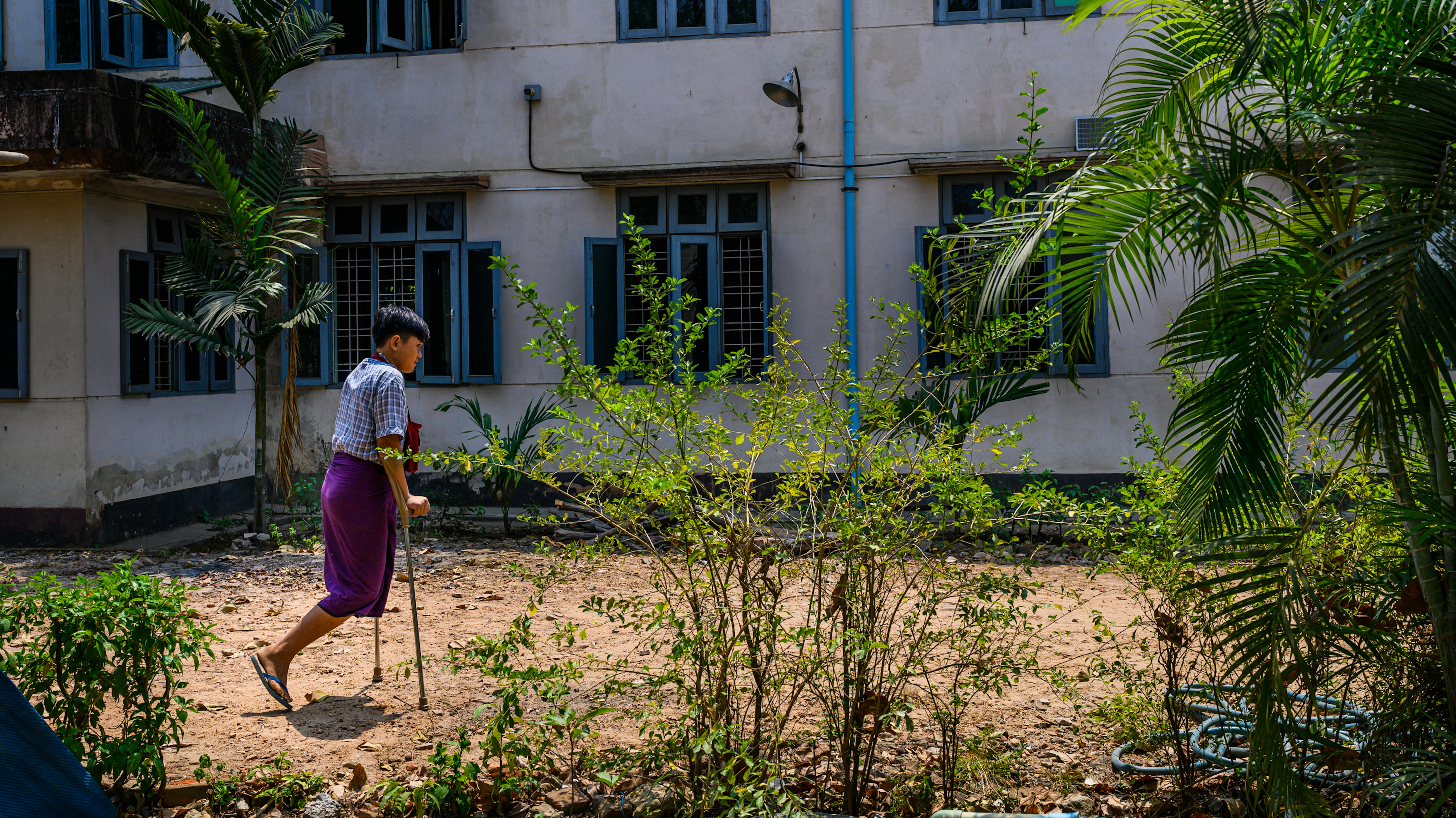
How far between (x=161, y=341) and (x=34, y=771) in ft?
23.3

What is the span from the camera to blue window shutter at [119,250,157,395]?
8.79 meters

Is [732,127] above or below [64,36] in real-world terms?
below

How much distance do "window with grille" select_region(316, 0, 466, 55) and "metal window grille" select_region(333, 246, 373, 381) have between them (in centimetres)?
187

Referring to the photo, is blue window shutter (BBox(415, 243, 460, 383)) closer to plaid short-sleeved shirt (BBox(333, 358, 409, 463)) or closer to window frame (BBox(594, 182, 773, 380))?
window frame (BBox(594, 182, 773, 380))

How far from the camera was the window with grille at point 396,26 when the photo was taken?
1009 centimetres

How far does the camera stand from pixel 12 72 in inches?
307

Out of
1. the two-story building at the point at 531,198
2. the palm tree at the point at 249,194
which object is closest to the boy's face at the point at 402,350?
the palm tree at the point at 249,194

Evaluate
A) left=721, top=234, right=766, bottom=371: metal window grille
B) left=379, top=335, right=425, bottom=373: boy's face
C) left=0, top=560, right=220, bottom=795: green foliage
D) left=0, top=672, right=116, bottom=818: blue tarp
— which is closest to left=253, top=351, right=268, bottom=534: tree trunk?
left=721, top=234, right=766, bottom=371: metal window grille

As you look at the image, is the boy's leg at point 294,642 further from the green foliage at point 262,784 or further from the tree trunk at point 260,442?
the tree trunk at point 260,442

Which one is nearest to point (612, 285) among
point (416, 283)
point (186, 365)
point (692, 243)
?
point (692, 243)

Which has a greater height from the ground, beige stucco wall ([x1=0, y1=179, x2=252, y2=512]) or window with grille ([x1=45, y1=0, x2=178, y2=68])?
window with grille ([x1=45, y1=0, x2=178, y2=68])

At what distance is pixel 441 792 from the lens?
3318 millimetres

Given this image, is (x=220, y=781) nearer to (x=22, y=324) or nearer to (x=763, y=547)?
(x=763, y=547)

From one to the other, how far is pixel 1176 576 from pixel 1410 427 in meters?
0.82
